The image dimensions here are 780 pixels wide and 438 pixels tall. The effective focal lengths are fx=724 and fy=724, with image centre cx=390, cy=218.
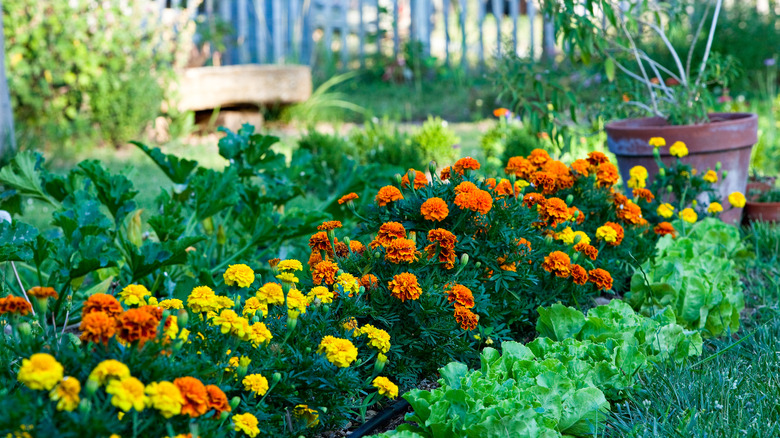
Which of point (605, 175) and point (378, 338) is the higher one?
point (605, 175)

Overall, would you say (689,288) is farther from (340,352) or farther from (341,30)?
(341,30)

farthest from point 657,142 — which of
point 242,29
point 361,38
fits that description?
point 361,38

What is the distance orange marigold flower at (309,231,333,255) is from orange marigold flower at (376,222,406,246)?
21 centimetres

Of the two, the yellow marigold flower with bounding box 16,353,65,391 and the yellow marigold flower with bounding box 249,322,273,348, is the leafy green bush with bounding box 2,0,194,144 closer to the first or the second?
the yellow marigold flower with bounding box 249,322,273,348

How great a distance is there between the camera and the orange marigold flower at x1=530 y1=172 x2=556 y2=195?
264 centimetres

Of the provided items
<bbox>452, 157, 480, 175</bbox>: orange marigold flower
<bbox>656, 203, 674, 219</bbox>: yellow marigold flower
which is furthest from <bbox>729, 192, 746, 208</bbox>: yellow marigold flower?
<bbox>452, 157, 480, 175</bbox>: orange marigold flower

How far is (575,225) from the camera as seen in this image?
281 cm

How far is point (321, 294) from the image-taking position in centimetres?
188

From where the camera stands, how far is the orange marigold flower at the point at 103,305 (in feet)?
4.76

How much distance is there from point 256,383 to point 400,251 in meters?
0.60

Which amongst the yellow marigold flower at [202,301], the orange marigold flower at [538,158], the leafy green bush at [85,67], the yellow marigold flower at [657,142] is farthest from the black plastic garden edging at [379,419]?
the leafy green bush at [85,67]

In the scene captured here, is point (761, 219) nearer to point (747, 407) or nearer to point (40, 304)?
point (747, 407)

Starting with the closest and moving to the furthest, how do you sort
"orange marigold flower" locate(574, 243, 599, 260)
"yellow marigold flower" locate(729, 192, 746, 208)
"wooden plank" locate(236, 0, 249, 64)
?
"orange marigold flower" locate(574, 243, 599, 260)
"yellow marigold flower" locate(729, 192, 746, 208)
"wooden plank" locate(236, 0, 249, 64)

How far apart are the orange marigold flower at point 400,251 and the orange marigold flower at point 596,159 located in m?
1.24
